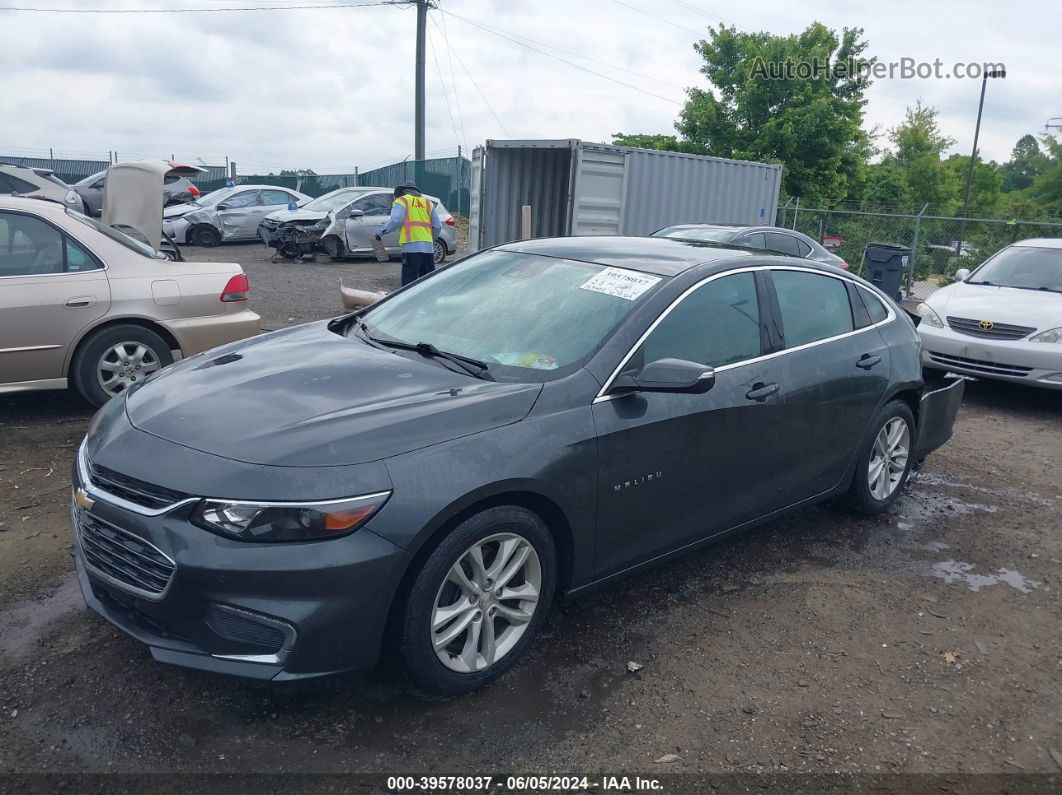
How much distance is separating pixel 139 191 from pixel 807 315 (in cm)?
754

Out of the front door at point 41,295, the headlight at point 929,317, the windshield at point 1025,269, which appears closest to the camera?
the front door at point 41,295

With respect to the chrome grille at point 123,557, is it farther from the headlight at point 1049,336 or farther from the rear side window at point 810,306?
the headlight at point 1049,336

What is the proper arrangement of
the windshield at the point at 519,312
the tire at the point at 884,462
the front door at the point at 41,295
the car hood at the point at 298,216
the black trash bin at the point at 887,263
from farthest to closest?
the car hood at the point at 298,216 → the black trash bin at the point at 887,263 → the front door at the point at 41,295 → the tire at the point at 884,462 → the windshield at the point at 519,312

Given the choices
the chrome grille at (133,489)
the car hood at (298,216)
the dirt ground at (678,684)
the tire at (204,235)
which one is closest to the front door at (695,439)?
the dirt ground at (678,684)

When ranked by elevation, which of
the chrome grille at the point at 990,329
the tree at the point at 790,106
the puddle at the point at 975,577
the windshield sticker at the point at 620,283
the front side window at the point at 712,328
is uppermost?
the tree at the point at 790,106

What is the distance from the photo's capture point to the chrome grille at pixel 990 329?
7969 mm

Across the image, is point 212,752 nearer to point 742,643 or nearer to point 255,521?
point 255,521

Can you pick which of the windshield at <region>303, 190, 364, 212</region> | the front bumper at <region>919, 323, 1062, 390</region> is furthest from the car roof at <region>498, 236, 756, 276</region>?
the windshield at <region>303, 190, 364, 212</region>

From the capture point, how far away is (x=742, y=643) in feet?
12.0

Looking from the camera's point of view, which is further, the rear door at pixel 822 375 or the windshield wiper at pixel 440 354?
the rear door at pixel 822 375

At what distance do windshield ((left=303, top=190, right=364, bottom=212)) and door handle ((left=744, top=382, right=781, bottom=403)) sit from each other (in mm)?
15790

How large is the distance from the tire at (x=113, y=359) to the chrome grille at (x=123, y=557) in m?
3.28

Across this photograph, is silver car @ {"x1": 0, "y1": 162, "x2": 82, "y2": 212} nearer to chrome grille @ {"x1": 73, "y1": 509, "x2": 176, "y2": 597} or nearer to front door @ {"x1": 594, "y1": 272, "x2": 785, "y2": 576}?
chrome grille @ {"x1": 73, "y1": 509, "x2": 176, "y2": 597}

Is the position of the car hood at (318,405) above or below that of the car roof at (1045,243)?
below
